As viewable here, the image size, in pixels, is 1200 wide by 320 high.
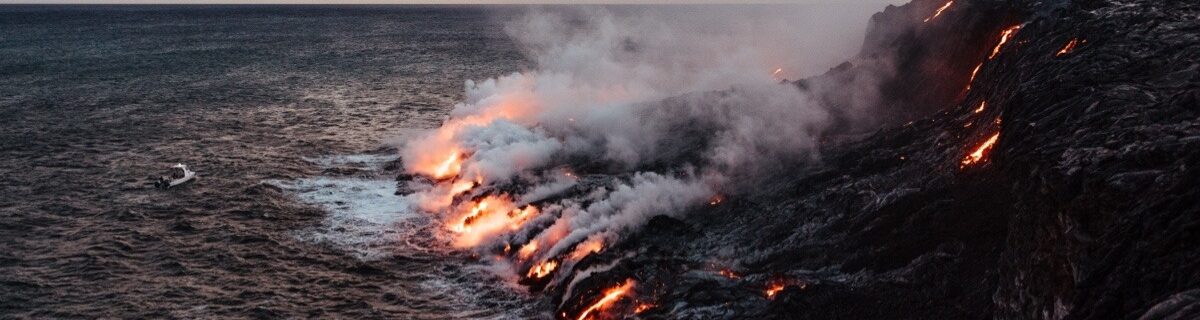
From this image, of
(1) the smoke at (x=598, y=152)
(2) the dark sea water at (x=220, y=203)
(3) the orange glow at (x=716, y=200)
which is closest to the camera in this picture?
(2) the dark sea water at (x=220, y=203)

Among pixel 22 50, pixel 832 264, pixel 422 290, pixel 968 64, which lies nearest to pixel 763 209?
pixel 832 264

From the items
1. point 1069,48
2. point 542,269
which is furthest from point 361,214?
point 1069,48

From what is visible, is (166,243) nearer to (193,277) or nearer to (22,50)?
(193,277)

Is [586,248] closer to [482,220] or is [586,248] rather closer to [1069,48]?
[482,220]

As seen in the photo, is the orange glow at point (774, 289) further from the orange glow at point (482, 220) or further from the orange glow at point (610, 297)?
the orange glow at point (482, 220)

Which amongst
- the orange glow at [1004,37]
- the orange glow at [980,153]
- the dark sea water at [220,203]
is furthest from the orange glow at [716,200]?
the orange glow at [1004,37]

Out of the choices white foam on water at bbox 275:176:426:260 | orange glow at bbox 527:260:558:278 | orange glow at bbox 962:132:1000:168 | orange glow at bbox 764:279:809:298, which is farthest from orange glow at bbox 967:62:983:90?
white foam on water at bbox 275:176:426:260

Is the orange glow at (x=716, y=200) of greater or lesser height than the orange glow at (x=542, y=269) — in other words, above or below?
above
